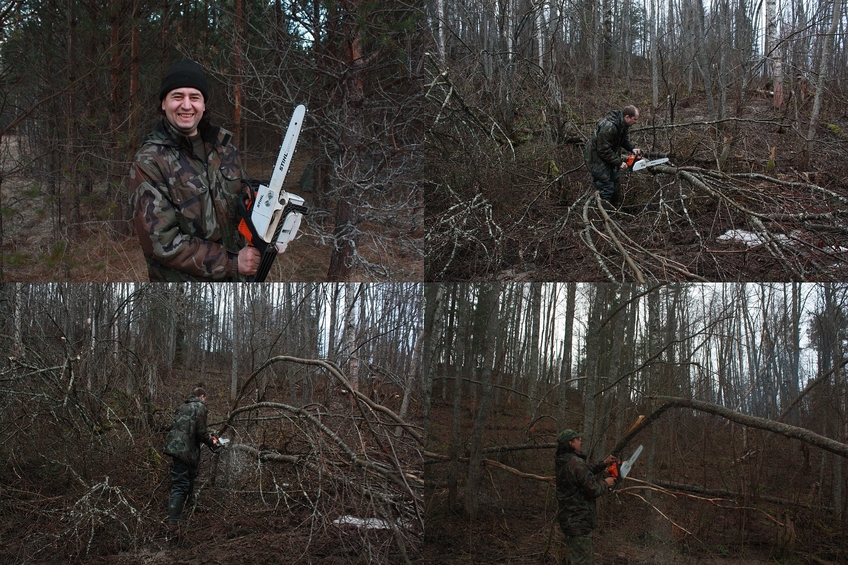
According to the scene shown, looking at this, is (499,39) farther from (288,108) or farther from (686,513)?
(686,513)

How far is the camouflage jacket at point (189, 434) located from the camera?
4.09m

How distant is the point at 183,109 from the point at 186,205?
0.51m

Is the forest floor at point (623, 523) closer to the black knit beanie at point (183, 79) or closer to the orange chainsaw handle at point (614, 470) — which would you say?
the orange chainsaw handle at point (614, 470)

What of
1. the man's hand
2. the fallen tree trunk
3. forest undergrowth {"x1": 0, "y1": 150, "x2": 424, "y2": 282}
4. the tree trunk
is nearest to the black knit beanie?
the man's hand

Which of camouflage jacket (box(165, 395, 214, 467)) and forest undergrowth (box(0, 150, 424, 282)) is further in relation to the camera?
forest undergrowth (box(0, 150, 424, 282))

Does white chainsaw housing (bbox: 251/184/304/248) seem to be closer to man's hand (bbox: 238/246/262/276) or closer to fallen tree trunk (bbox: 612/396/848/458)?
man's hand (bbox: 238/246/262/276)

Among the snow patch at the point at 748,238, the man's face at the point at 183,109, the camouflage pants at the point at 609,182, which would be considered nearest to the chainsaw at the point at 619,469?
the snow patch at the point at 748,238

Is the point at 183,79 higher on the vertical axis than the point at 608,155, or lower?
lower

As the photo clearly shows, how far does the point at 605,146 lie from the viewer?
470 cm

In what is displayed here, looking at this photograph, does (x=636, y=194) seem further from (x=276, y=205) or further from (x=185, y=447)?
(x=185, y=447)

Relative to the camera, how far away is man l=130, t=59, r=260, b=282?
9.12 ft

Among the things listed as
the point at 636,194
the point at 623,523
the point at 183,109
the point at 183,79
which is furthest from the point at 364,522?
the point at 636,194

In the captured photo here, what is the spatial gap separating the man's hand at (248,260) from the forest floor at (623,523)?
1.59m

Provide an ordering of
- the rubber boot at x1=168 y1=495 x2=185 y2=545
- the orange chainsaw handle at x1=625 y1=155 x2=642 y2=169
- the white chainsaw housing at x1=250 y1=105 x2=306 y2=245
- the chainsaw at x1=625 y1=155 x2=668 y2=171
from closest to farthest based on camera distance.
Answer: the white chainsaw housing at x1=250 y1=105 x2=306 y2=245 < the rubber boot at x1=168 y1=495 x2=185 y2=545 < the chainsaw at x1=625 y1=155 x2=668 y2=171 < the orange chainsaw handle at x1=625 y1=155 x2=642 y2=169
